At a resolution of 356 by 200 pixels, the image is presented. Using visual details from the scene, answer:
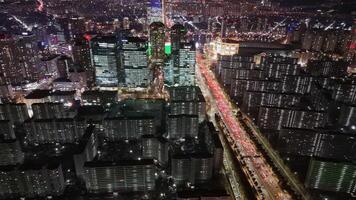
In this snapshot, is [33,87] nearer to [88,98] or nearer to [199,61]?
[88,98]

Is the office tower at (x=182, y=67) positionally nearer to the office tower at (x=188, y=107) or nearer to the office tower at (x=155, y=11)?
the office tower at (x=188, y=107)

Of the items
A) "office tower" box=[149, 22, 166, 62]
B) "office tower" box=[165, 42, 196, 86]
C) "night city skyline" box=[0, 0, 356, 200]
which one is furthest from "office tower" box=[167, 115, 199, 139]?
"office tower" box=[149, 22, 166, 62]

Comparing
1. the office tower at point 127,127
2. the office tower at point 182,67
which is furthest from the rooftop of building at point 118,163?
the office tower at point 182,67

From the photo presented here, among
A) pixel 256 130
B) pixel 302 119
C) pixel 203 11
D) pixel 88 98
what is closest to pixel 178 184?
pixel 256 130

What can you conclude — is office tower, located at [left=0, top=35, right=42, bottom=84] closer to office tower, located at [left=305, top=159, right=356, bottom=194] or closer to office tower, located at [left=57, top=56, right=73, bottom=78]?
office tower, located at [left=57, top=56, right=73, bottom=78]

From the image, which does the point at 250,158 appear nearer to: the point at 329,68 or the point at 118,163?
the point at 118,163
